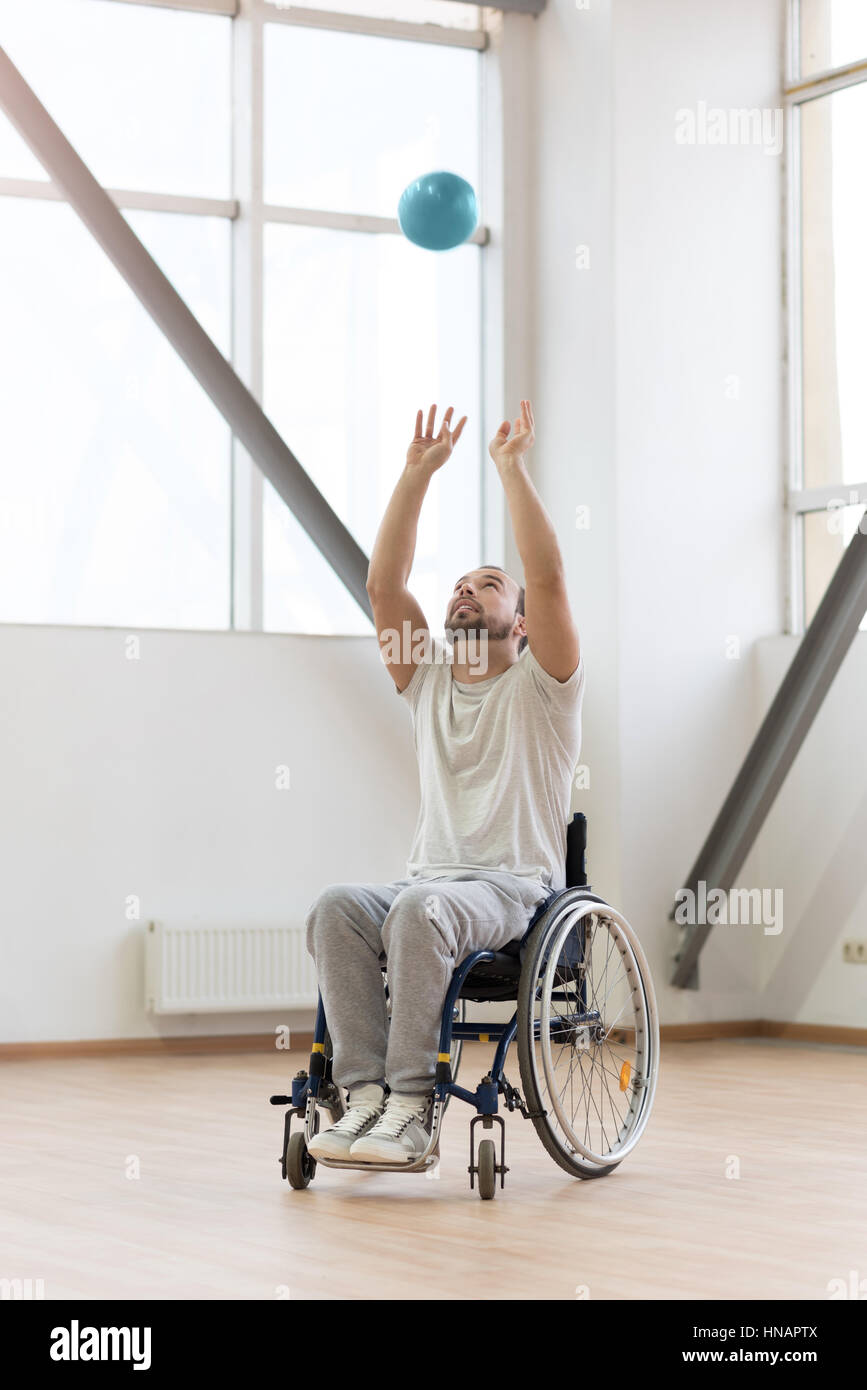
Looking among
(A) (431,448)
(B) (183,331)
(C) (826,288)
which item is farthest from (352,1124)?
(C) (826,288)

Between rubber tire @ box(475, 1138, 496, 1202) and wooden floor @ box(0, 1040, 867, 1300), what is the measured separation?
24 millimetres

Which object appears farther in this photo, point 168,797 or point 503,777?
point 168,797

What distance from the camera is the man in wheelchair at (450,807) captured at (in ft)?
9.45

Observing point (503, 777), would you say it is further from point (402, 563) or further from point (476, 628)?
point (402, 563)

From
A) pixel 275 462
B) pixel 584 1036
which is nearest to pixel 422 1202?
pixel 584 1036

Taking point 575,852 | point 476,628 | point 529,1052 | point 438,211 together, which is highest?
point 438,211

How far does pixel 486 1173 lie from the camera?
9.57ft

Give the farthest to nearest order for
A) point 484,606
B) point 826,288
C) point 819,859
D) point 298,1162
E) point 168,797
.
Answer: point 826,288, point 819,859, point 168,797, point 484,606, point 298,1162

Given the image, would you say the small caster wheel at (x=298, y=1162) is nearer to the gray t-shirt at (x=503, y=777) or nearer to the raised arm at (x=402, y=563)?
the gray t-shirt at (x=503, y=777)

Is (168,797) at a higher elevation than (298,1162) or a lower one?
higher

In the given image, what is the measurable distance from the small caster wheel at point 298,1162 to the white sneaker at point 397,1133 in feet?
0.64

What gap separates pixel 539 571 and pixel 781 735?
8.68ft

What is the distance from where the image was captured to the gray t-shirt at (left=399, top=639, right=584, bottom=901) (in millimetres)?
3148
